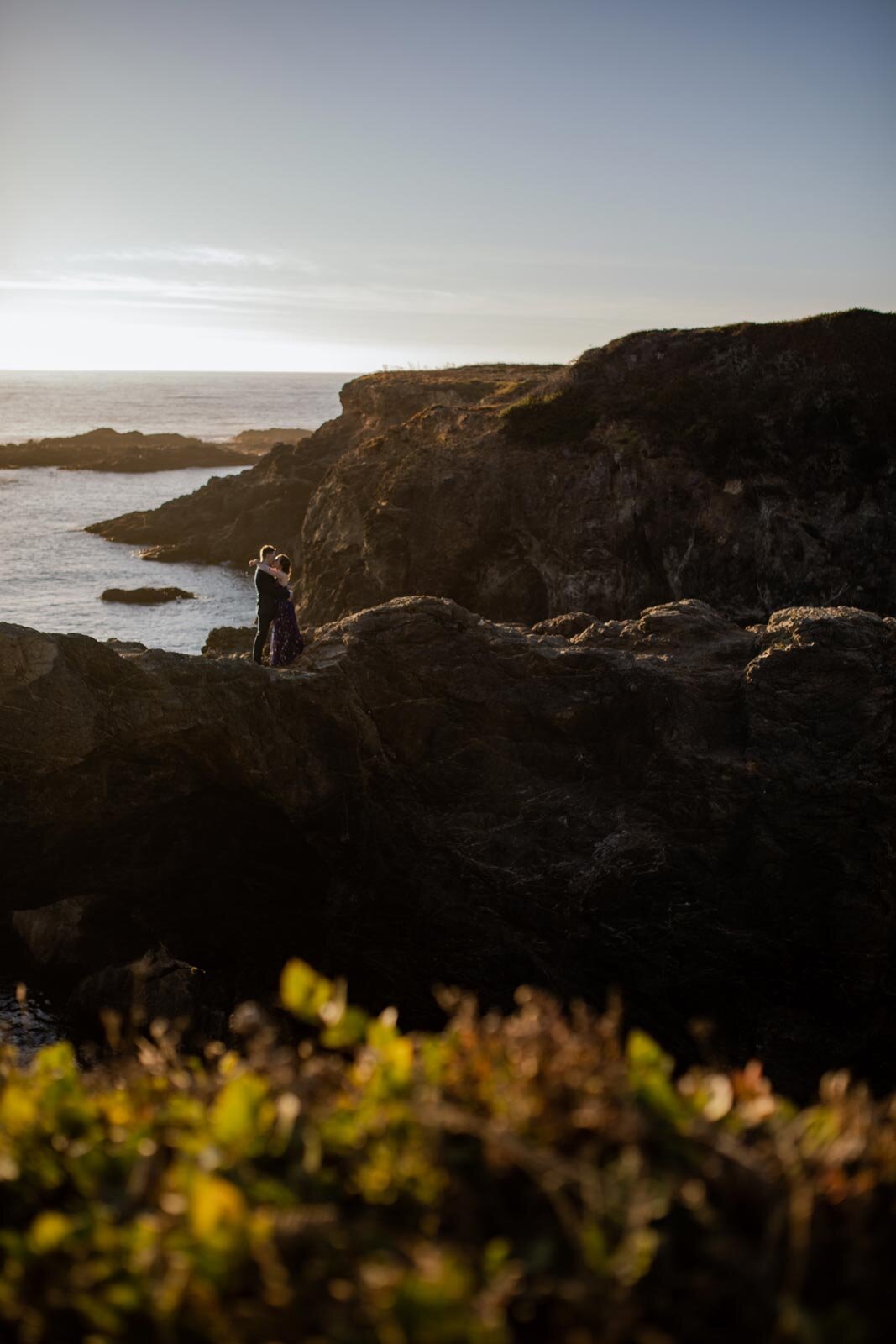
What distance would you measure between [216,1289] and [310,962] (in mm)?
12212

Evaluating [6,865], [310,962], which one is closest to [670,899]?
[310,962]

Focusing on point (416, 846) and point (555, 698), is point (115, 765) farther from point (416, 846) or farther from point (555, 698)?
point (555, 698)

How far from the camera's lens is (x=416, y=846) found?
1423 centimetres

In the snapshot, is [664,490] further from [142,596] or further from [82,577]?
[82,577]

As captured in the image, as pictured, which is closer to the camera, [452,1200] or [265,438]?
[452,1200]

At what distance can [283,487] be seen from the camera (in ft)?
191

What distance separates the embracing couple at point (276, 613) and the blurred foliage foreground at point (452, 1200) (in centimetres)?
1198

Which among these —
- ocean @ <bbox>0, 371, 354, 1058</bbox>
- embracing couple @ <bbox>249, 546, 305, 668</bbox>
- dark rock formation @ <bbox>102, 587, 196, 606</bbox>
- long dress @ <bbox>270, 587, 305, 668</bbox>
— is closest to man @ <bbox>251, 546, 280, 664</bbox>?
embracing couple @ <bbox>249, 546, 305, 668</bbox>

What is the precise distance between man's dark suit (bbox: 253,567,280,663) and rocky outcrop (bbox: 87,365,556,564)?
3291 cm

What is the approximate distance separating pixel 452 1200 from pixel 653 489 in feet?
101

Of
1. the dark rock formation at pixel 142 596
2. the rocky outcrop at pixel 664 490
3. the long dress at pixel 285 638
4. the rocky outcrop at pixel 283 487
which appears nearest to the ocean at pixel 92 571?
the dark rock formation at pixel 142 596

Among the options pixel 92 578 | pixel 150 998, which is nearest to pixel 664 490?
pixel 150 998

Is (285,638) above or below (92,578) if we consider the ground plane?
above

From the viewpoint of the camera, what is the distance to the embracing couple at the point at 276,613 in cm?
1547
